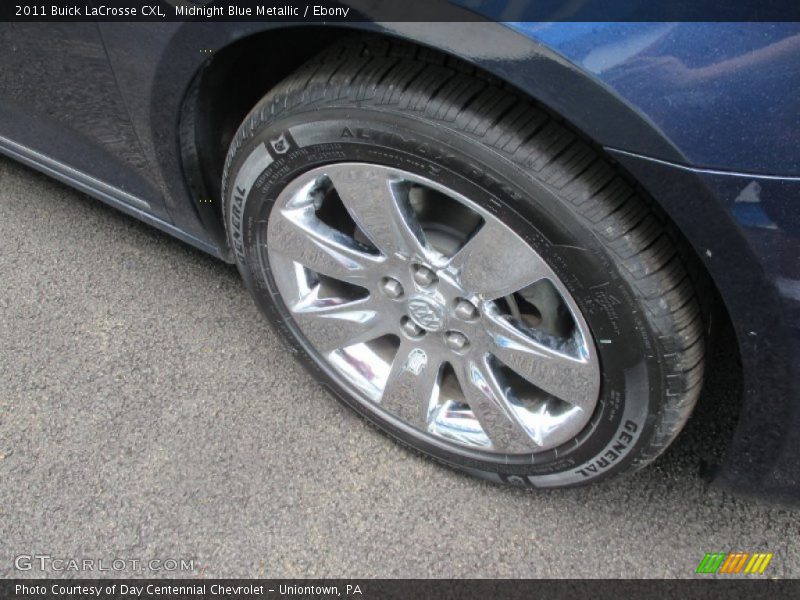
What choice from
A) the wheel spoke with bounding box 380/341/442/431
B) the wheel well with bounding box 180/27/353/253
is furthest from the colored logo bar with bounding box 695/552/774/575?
the wheel well with bounding box 180/27/353/253

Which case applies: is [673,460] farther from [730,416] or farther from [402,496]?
[402,496]

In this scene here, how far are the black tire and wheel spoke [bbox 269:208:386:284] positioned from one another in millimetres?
137

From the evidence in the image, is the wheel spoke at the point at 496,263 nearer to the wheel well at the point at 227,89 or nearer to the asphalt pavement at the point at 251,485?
the wheel well at the point at 227,89

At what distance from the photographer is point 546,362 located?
141cm

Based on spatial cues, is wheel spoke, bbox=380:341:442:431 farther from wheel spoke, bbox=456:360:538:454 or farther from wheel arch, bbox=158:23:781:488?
wheel arch, bbox=158:23:781:488

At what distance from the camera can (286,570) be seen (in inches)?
62.7

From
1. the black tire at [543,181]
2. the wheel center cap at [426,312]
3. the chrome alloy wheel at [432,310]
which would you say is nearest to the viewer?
the black tire at [543,181]

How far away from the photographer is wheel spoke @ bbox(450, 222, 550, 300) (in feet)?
4.22

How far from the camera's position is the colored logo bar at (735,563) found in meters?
1.57

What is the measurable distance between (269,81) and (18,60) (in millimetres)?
586

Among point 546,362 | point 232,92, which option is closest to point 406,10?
point 232,92

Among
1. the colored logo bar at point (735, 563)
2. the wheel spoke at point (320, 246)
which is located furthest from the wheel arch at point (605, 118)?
the colored logo bar at point (735, 563)

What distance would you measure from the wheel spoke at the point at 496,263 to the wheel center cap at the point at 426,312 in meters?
0.09

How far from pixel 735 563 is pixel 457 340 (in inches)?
28.7
